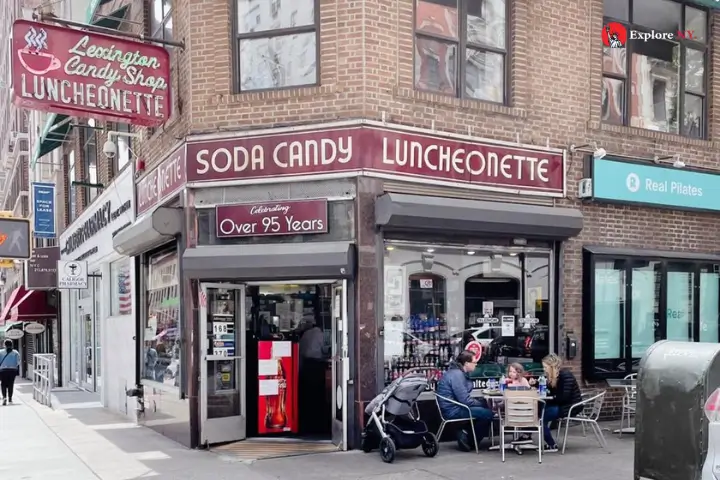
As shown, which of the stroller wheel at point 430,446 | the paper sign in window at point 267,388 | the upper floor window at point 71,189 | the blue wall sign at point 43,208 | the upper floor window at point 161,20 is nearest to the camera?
the stroller wheel at point 430,446

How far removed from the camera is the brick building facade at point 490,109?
9.18m

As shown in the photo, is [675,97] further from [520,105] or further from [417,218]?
[417,218]

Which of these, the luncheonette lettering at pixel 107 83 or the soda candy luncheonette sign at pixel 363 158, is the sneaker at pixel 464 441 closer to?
the soda candy luncheonette sign at pixel 363 158

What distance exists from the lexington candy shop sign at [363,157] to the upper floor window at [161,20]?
260cm

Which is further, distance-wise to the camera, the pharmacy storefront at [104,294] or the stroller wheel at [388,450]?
the pharmacy storefront at [104,294]

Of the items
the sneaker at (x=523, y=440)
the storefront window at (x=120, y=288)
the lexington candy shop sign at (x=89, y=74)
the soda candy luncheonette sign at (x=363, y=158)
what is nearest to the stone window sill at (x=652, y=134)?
the soda candy luncheonette sign at (x=363, y=158)

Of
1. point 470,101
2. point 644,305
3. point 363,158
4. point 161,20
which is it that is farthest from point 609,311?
point 161,20

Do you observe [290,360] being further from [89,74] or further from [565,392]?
[89,74]

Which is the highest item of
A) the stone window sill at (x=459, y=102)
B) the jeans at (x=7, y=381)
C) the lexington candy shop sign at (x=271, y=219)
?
the stone window sill at (x=459, y=102)

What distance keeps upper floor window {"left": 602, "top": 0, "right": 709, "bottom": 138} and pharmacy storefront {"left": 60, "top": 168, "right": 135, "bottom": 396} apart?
8400 mm

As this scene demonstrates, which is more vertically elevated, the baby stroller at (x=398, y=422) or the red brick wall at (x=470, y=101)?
the red brick wall at (x=470, y=101)

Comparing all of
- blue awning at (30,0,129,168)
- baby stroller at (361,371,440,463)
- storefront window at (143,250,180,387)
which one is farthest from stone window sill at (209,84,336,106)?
baby stroller at (361,371,440,463)

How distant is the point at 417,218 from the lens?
9.02m

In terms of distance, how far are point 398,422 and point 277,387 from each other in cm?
224
